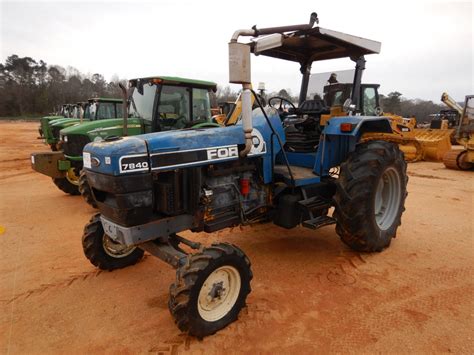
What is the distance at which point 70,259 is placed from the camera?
12.5ft

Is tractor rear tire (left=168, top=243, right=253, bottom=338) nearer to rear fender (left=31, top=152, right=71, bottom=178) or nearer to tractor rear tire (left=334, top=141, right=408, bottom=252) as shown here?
tractor rear tire (left=334, top=141, right=408, bottom=252)

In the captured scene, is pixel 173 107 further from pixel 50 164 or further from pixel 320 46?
pixel 320 46

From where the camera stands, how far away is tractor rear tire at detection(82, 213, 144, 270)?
3371 mm

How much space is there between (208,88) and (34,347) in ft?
18.2

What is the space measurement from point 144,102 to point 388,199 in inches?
178

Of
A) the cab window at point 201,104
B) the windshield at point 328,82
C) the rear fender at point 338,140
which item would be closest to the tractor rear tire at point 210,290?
the rear fender at point 338,140

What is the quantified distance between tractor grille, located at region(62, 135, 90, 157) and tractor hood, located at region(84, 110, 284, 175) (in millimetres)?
3973

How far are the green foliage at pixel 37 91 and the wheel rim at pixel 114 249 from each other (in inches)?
1607

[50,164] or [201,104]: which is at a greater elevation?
[201,104]

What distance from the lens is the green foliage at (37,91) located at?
4356 cm

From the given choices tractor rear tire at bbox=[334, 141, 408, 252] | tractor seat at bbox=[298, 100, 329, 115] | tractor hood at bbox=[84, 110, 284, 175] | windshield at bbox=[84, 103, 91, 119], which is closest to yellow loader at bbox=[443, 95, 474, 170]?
tractor rear tire at bbox=[334, 141, 408, 252]

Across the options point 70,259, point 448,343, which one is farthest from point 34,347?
point 448,343

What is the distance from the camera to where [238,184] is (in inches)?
130

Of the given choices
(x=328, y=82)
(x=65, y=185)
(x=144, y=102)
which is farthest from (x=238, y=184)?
(x=65, y=185)
